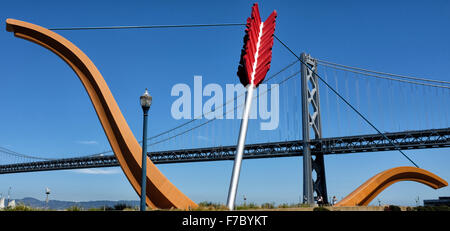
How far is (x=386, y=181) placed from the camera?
480 inches

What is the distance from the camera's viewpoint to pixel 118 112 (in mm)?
6652

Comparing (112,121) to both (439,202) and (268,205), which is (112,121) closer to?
(268,205)

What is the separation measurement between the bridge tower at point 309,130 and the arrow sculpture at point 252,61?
63.1 feet

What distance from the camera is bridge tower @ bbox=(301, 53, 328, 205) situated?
25.7 m

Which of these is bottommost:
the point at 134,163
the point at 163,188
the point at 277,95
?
the point at 163,188

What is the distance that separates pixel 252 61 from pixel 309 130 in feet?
68.8

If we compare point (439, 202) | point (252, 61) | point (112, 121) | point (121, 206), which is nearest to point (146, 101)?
point (112, 121)

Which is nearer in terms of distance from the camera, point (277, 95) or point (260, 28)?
point (260, 28)

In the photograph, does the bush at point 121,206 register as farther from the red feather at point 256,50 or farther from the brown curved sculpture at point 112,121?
the red feather at point 256,50

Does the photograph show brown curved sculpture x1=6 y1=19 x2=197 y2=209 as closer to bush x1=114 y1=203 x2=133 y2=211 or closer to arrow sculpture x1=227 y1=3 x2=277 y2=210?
bush x1=114 y1=203 x2=133 y2=211
